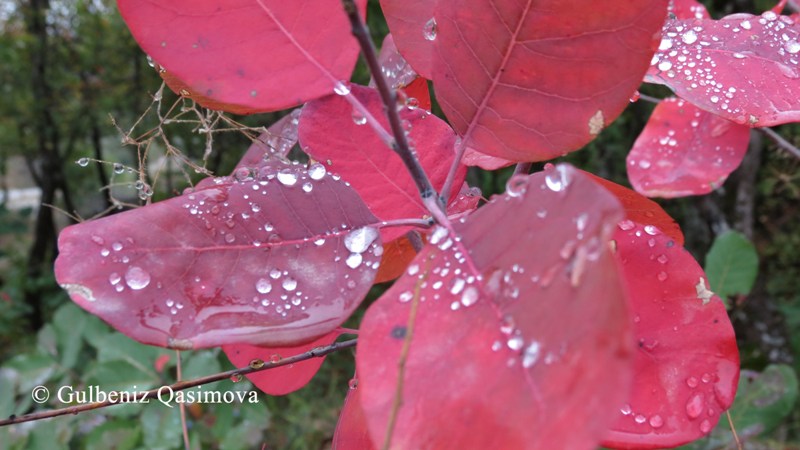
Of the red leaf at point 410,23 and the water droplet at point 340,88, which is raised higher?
the red leaf at point 410,23

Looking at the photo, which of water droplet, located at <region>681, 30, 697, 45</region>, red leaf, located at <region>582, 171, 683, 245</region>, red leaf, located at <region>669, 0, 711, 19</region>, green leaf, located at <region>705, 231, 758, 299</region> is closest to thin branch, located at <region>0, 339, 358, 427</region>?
red leaf, located at <region>582, 171, 683, 245</region>

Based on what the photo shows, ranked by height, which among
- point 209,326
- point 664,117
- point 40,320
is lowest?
point 40,320

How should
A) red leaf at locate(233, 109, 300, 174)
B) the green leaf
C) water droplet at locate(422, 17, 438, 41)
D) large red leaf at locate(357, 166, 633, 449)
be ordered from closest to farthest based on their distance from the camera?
1. large red leaf at locate(357, 166, 633, 449)
2. water droplet at locate(422, 17, 438, 41)
3. red leaf at locate(233, 109, 300, 174)
4. the green leaf

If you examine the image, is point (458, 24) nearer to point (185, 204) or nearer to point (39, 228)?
point (185, 204)

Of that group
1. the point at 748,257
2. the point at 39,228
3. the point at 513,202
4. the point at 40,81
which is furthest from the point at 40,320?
the point at 513,202

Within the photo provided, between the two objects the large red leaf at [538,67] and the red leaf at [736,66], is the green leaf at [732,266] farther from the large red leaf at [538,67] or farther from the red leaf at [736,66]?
the large red leaf at [538,67]

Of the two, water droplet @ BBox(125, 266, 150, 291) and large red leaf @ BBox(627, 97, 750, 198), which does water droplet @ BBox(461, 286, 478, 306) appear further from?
large red leaf @ BBox(627, 97, 750, 198)

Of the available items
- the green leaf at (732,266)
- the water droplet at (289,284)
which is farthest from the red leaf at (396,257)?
the green leaf at (732,266)
